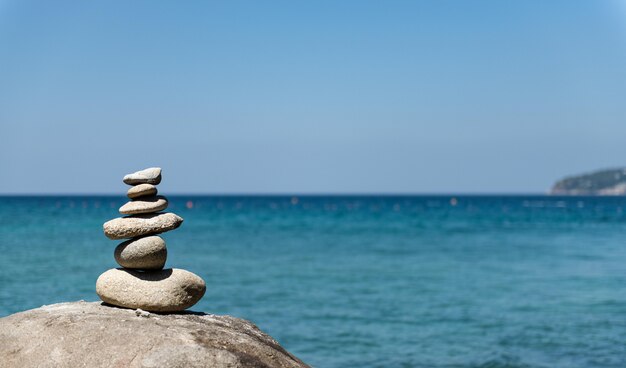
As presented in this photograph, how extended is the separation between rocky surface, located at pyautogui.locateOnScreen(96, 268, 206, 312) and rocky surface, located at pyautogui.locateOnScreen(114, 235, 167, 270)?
0.16m

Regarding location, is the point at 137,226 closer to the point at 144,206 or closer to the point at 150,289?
the point at 144,206

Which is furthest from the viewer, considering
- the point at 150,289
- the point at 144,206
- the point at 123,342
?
the point at 144,206

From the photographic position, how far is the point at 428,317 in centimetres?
2456

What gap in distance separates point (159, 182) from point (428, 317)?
51.0 feet

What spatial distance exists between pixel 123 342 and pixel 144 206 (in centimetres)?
194

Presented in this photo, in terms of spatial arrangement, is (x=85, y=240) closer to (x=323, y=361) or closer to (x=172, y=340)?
(x=323, y=361)

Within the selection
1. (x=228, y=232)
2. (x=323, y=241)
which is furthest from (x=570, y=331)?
(x=228, y=232)

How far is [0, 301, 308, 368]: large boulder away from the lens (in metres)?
8.89

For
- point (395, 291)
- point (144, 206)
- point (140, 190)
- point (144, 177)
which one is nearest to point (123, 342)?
point (144, 206)

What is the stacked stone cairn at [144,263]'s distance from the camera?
10125mm

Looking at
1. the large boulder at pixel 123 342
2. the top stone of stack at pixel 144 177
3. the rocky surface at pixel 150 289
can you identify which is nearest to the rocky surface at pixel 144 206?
the top stone of stack at pixel 144 177

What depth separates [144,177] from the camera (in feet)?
34.1

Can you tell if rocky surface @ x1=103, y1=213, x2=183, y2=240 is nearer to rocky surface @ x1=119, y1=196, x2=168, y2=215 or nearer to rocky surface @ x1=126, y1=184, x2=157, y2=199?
rocky surface @ x1=119, y1=196, x2=168, y2=215

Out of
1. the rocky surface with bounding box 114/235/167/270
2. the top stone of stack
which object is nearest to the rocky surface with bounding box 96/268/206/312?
the rocky surface with bounding box 114/235/167/270
